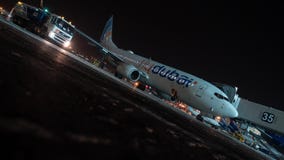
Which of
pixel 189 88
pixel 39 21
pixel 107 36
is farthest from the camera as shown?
pixel 107 36

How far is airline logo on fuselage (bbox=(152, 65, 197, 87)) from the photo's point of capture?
20309 millimetres

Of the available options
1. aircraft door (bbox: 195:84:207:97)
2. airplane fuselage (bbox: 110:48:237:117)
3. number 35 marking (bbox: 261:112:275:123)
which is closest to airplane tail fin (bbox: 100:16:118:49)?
airplane fuselage (bbox: 110:48:237:117)

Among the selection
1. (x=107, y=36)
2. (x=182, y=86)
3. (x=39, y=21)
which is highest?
(x=107, y=36)

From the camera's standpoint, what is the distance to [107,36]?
3788cm

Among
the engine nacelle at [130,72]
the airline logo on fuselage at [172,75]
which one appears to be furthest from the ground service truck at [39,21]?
the airline logo on fuselage at [172,75]

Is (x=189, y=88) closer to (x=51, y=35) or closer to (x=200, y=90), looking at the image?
(x=200, y=90)

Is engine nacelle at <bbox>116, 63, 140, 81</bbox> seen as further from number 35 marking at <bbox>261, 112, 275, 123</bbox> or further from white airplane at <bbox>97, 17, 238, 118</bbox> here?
number 35 marking at <bbox>261, 112, 275, 123</bbox>

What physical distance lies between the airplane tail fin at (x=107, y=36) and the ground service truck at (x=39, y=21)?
1237 cm

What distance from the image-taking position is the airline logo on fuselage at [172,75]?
66.6 feet

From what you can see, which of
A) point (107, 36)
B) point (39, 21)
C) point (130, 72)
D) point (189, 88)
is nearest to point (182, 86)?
point (189, 88)

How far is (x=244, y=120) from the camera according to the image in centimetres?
3828

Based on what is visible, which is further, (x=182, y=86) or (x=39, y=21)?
(x=39, y=21)

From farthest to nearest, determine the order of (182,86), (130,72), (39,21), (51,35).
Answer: (51,35)
(39,21)
(130,72)
(182,86)

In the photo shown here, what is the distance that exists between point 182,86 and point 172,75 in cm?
153
